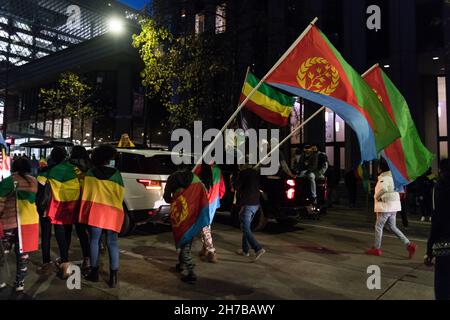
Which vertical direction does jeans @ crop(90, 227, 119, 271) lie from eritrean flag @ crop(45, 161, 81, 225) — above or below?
below

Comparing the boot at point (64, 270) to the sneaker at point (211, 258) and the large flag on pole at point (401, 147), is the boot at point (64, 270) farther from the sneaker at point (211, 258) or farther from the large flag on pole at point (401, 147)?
the large flag on pole at point (401, 147)

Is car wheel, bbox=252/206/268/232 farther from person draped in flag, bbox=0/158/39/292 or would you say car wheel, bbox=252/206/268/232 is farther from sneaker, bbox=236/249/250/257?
person draped in flag, bbox=0/158/39/292

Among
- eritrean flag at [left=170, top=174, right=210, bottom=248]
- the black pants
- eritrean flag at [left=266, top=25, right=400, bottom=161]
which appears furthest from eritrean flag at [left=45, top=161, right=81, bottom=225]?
the black pants

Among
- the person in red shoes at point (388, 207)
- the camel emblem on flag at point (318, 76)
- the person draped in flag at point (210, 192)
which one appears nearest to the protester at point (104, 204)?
the person draped in flag at point (210, 192)

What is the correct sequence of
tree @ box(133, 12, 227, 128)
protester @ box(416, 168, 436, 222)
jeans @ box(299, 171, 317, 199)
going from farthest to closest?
tree @ box(133, 12, 227, 128), protester @ box(416, 168, 436, 222), jeans @ box(299, 171, 317, 199)

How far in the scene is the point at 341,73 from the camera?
5215mm

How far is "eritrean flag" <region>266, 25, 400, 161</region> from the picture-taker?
5016 millimetres

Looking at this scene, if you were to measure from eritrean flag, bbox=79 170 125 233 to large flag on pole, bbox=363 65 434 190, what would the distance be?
3.97 m

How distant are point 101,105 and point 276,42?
20988 mm

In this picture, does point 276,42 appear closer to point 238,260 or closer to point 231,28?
point 231,28

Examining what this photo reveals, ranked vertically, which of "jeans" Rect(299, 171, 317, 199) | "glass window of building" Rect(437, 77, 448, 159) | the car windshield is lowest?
"jeans" Rect(299, 171, 317, 199)

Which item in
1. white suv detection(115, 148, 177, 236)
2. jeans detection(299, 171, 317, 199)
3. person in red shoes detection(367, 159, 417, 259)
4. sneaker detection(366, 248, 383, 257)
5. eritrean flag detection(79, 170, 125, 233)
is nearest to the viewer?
eritrean flag detection(79, 170, 125, 233)
